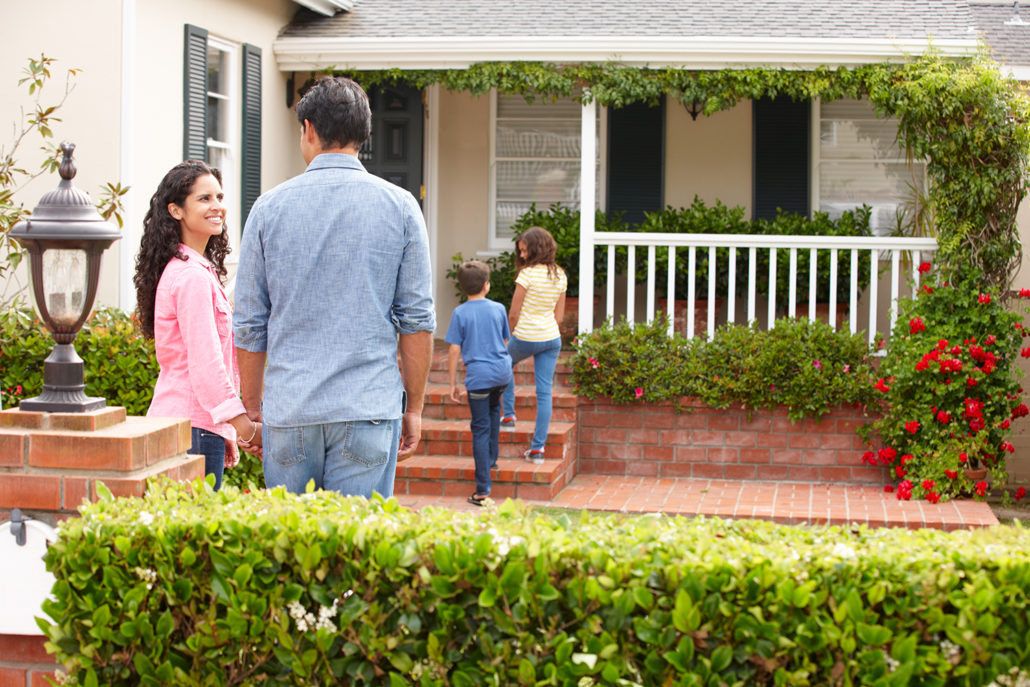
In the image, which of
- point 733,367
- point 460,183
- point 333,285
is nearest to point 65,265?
point 333,285

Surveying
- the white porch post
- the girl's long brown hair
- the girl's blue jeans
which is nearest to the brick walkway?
the white porch post

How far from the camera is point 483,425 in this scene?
7.20 meters

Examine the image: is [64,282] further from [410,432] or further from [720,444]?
[720,444]

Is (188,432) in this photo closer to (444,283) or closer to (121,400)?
(121,400)

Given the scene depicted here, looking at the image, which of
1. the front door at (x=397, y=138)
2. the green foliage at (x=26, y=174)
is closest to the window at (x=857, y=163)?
the front door at (x=397, y=138)

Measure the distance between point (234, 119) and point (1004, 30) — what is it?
23.5ft

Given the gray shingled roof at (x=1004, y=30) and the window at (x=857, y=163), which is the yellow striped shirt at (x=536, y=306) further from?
the window at (x=857, y=163)

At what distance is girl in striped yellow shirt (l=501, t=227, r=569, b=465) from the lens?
782 cm

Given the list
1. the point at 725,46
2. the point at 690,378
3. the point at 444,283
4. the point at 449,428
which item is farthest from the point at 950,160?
the point at 444,283

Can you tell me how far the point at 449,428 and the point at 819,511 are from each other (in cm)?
263

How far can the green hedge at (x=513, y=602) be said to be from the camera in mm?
2354

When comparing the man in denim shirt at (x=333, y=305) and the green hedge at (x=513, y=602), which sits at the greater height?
the man in denim shirt at (x=333, y=305)

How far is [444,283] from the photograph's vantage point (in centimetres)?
1127

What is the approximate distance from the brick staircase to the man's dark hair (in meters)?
4.46
